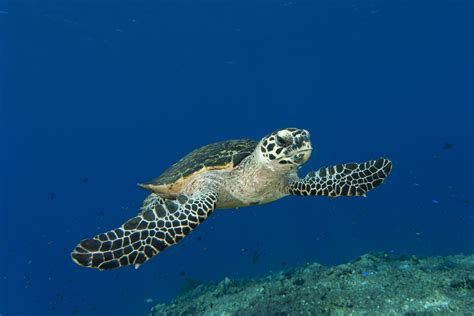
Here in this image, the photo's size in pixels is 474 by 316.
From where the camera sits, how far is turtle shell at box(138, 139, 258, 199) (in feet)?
24.3

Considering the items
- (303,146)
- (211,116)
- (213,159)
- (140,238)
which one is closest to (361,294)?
(303,146)

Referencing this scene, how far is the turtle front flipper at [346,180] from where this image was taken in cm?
702

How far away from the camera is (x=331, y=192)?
7.07 metres

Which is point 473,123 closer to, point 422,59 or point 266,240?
point 422,59

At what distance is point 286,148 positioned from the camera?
6.33 m

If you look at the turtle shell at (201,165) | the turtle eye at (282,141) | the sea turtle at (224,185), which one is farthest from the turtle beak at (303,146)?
the turtle shell at (201,165)

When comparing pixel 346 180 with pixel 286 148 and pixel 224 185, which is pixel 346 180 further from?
pixel 224 185

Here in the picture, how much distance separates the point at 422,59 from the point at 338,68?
43.6ft

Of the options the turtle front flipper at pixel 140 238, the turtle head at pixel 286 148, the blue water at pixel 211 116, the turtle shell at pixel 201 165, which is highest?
the turtle head at pixel 286 148

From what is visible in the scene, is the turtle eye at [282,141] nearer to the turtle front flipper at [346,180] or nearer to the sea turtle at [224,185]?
the sea turtle at [224,185]

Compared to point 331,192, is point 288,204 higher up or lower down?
lower down

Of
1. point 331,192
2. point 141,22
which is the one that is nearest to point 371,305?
point 331,192

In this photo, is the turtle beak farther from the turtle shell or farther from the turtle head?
the turtle shell

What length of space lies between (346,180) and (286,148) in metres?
1.56
